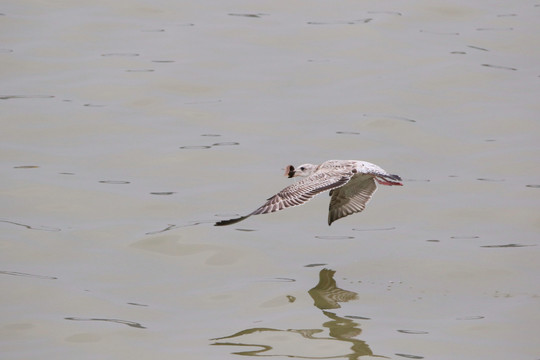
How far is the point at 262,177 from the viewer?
11719 mm

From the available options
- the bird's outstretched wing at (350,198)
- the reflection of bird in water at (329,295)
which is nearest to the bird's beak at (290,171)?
the bird's outstretched wing at (350,198)

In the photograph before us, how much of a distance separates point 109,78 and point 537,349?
Result: 806cm

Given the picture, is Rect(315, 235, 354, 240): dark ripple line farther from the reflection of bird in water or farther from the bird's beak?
the reflection of bird in water

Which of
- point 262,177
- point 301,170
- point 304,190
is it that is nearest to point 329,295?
point 304,190

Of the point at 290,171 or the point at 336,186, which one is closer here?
the point at 336,186

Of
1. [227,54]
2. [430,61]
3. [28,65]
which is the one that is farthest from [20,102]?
[430,61]

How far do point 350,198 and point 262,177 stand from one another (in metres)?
1.77

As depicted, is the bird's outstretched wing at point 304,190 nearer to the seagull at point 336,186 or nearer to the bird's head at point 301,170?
the seagull at point 336,186

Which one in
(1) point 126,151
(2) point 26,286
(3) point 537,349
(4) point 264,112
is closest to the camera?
(3) point 537,349

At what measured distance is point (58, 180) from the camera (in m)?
11.5

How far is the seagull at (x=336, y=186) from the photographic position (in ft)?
29.6

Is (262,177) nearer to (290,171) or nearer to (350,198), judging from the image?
(290,171)

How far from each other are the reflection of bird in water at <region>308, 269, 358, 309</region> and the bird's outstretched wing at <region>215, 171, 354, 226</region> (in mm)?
932

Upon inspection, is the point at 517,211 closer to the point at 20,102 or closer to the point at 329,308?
the point at 329,308
